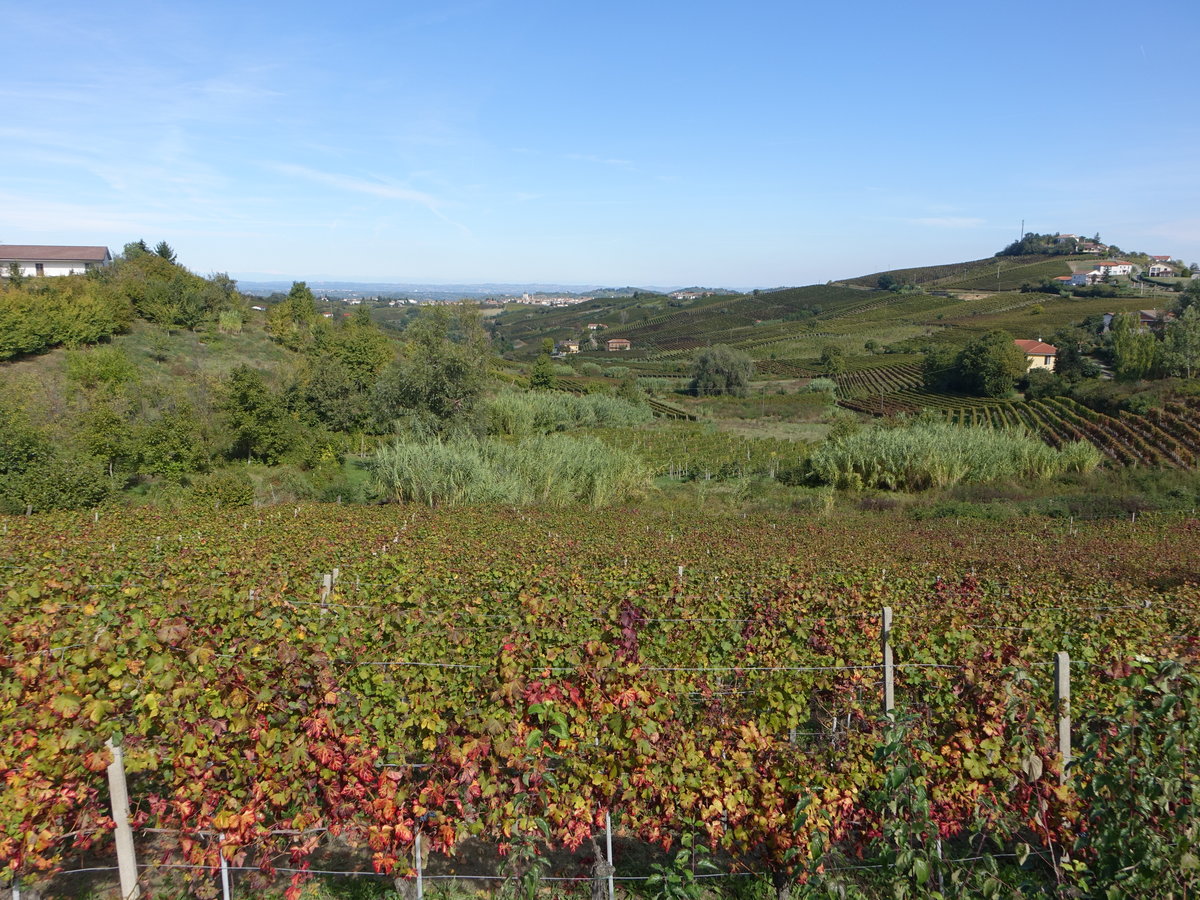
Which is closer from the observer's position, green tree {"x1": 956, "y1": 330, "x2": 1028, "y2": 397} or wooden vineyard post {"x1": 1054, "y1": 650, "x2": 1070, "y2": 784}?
wooden vineyard post {"x1": 1054, "y1": 650, "x2": 1070, "y2": 784}

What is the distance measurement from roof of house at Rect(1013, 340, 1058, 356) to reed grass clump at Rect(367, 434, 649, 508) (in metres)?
57.7

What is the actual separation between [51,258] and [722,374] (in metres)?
68.4

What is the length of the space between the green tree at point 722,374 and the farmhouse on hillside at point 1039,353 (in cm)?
2724

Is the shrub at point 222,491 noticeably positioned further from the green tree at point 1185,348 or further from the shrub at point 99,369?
the green tree at point 1185,348

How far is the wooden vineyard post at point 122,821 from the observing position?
13.3 feet

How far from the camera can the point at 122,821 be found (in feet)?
13.4

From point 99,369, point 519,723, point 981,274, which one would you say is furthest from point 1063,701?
point 981,274

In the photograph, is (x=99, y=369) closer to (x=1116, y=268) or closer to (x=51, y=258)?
(x=51, y=258)

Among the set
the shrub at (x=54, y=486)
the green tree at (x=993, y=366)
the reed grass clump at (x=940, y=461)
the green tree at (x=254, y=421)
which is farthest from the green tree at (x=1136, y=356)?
the shrub at (x=54, y=486)

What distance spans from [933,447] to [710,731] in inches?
1392

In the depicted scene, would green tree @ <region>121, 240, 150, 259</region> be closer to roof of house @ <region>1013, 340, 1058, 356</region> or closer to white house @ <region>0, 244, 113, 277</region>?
white house @ <region>0, 244, 113, 277</region>

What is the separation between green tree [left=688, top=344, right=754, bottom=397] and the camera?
8225 centimetres

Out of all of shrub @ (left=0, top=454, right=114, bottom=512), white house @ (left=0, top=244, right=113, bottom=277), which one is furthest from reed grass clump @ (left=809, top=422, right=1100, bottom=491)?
white house @ (left=0, top=244, right=113, bottom=277)

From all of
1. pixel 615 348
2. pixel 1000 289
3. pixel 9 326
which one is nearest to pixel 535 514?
pixel 9 326
